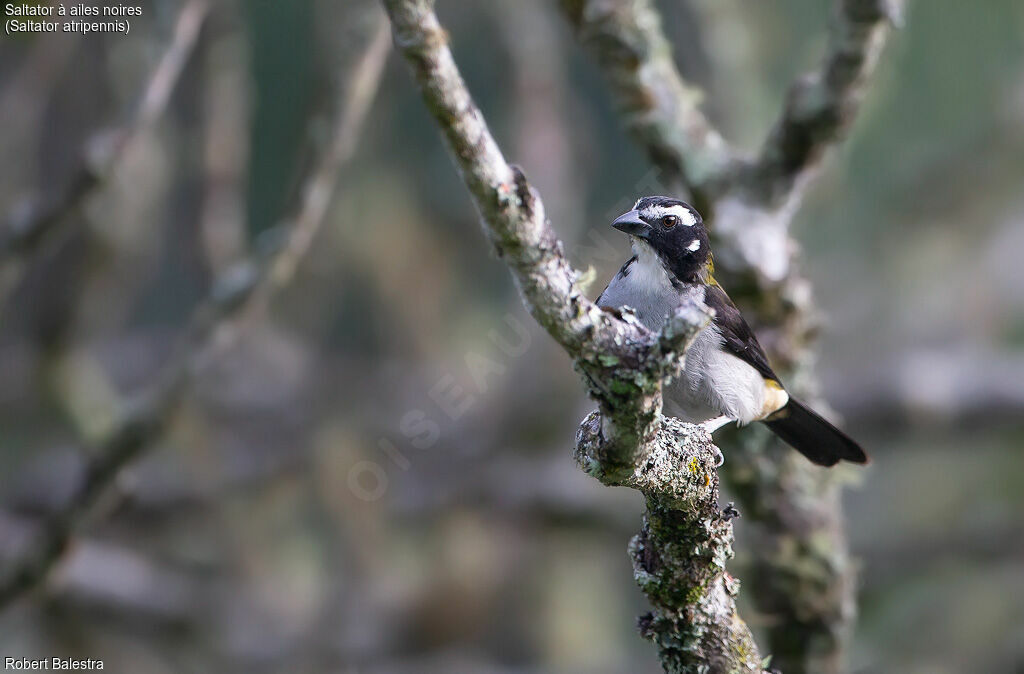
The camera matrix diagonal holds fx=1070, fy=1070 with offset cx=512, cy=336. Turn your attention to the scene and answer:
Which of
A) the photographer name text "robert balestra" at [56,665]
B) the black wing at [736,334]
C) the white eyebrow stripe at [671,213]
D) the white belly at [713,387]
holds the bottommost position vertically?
the white belly at [713,387]

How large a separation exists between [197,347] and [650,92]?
2.54 m

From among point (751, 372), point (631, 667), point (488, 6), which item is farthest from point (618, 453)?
point (488, 6)

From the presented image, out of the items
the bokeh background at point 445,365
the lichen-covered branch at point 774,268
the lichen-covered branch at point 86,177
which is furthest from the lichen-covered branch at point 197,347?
the lichen-covered branch at point 774,268

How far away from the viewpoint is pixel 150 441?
515cm

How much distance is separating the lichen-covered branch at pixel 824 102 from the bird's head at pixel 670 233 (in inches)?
19.8

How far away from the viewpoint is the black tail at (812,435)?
4.30 metres

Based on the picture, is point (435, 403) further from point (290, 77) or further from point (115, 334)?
point (290, 77)

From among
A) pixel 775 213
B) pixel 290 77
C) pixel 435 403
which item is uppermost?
pixel 290 77

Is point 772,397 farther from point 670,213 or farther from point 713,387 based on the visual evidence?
point 670,213

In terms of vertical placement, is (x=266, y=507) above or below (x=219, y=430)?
below

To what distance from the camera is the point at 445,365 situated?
35.6 feet

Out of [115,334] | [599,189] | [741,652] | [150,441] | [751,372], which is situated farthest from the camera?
[599,189]

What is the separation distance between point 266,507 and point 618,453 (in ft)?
25.4

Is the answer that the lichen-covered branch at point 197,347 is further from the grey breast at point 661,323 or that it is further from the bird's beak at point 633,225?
the bird's beak at point 633,225
